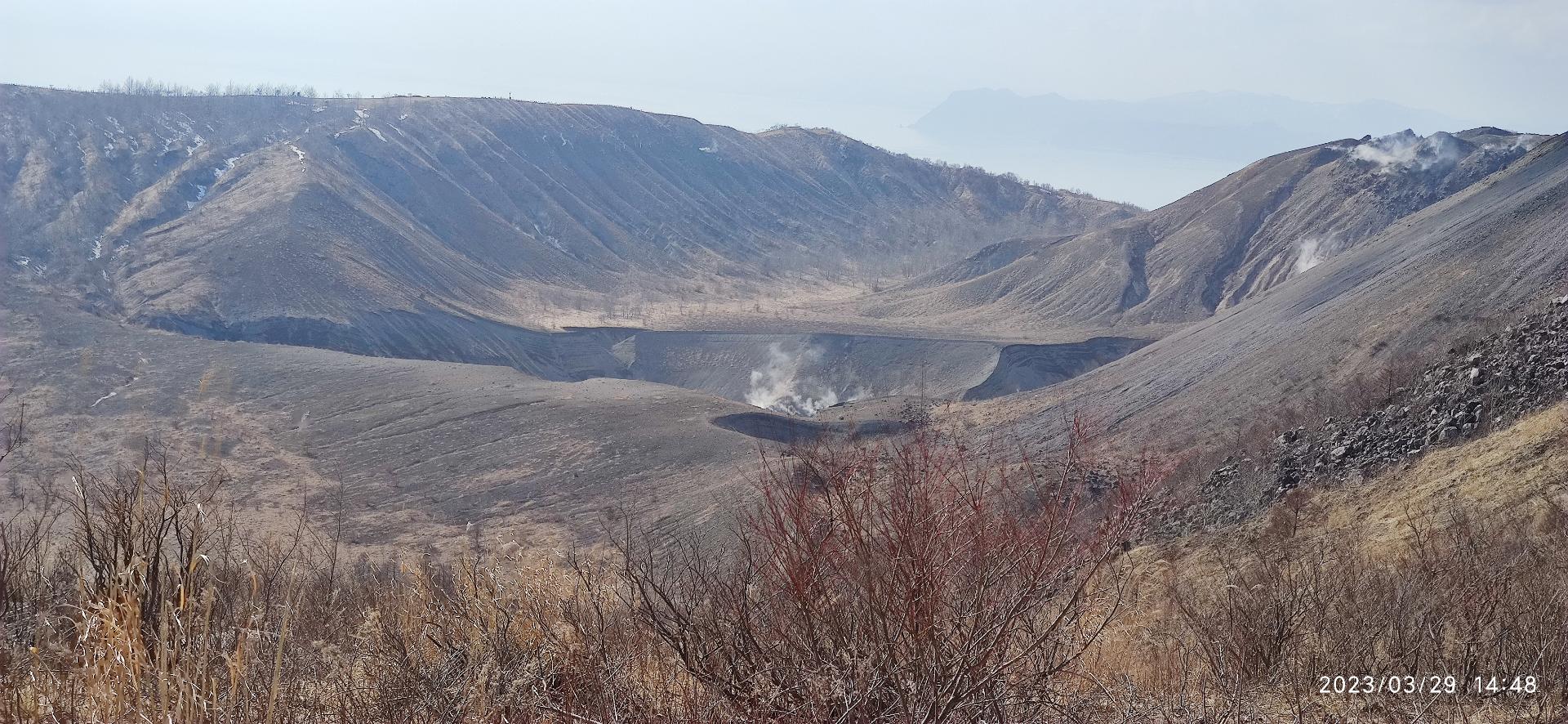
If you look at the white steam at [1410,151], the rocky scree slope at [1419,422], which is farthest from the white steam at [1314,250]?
the rocky scree slope at [1419,422]

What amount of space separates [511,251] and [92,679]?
7253 centimetres

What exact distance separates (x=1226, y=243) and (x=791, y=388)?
3136 centimetres

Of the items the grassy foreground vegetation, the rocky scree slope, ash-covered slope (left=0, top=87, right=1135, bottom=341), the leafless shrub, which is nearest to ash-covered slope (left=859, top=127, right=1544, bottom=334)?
ash-covered slope (left=0, top=87, right=1135, bottom=341)

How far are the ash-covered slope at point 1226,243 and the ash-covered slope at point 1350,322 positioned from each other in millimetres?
17532

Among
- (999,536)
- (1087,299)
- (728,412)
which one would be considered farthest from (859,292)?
(999,536)

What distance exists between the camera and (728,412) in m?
36.0

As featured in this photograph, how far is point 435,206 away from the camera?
7731 cm

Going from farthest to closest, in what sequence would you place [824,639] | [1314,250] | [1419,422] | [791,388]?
[1314,250], [791,388], [1419,422], [824,639]

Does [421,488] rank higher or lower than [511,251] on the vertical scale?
lower

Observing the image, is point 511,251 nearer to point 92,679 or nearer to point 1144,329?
point 1144,329

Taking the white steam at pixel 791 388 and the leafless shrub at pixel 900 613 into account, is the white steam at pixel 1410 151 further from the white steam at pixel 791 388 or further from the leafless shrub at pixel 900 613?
the leafless shrub at pixel 900 613

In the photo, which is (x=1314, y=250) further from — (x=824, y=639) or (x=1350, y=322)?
(x=824, y=639)

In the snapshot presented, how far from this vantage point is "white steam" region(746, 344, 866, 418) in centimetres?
4869

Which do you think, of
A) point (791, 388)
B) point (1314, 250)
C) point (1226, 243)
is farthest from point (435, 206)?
point (1314, 250)
